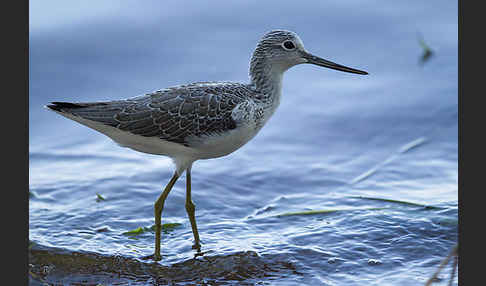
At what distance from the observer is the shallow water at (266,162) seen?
312 inches

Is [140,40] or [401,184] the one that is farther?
[140,40]


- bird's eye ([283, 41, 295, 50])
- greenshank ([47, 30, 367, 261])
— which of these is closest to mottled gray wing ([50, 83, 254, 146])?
greenshank ([47, 30, 367, 261])

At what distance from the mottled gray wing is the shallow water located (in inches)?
57.9

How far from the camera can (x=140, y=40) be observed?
523 inches

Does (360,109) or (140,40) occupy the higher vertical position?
(140,40)

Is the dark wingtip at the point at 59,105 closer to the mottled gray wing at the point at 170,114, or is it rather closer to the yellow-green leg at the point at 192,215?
the mottled gray wing at the point at 170,114

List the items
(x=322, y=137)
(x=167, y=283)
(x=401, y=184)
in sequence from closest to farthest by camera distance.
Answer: (x=167, y=283)
(x=401, y=184)
(x=322, y=137)

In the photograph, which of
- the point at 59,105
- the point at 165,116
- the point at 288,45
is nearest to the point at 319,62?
the point at 288,45

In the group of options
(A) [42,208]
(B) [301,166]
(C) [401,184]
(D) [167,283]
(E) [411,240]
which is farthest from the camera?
(B) [301,166]

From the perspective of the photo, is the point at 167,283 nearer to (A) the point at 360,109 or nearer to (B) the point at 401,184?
(B) the point at 401,184

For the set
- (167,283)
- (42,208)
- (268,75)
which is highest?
(268,75)

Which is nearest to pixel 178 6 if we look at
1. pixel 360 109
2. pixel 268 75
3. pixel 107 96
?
pixel 107 96

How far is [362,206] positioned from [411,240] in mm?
1054

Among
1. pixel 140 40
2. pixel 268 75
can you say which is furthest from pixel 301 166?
pixel 140 40
